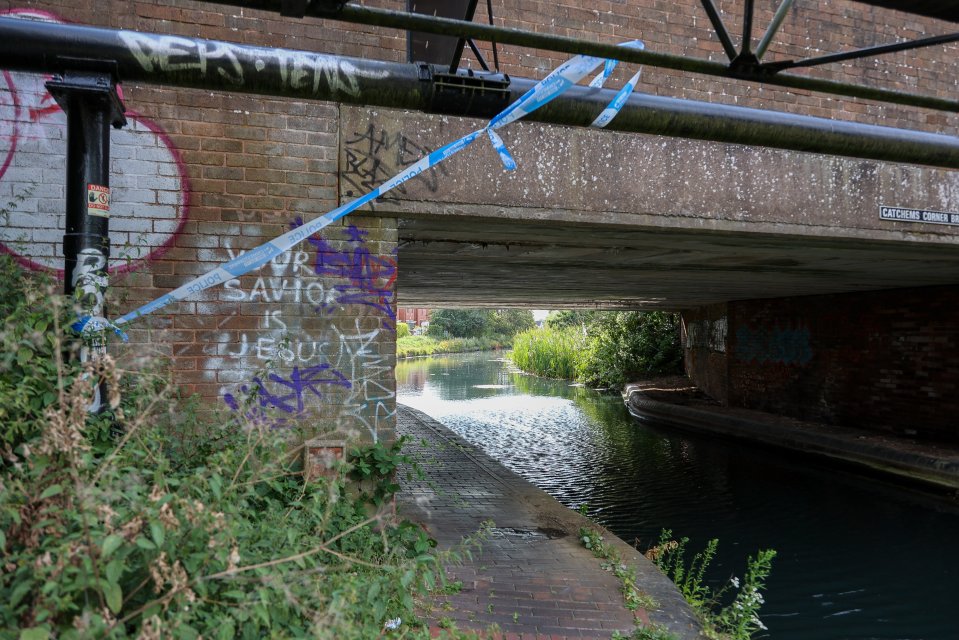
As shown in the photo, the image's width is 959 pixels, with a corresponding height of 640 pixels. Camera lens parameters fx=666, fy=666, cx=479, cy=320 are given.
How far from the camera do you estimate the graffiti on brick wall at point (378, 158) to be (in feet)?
15.1

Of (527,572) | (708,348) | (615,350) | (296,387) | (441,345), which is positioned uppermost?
(296,387)

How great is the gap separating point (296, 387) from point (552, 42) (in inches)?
110

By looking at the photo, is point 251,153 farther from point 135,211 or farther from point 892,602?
point 892,602

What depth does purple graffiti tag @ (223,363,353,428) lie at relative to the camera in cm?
446

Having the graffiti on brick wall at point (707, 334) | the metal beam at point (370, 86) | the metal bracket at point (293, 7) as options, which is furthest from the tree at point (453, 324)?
the metal bracket at point (293, 7)

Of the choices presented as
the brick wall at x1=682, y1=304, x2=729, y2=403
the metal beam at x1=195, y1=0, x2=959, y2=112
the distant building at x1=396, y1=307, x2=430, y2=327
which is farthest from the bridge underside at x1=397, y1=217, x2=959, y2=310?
the distant building at x1=396, y1=307, x2=430, y2=327

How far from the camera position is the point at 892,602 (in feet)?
19.5

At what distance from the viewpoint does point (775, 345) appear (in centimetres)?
1390

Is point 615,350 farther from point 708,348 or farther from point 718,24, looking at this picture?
point 718,24

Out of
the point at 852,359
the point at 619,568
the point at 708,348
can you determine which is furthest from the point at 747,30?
the point at 708,348

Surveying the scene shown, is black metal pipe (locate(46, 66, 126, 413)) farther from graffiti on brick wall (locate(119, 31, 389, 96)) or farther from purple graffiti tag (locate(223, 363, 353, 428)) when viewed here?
purple graffiti tag (locate(223, 363, 353, 428))

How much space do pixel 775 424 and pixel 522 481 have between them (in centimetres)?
708

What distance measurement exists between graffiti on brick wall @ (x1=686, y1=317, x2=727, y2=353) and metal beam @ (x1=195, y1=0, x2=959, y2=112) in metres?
12.9

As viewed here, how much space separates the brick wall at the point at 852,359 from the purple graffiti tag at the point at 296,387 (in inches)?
381
